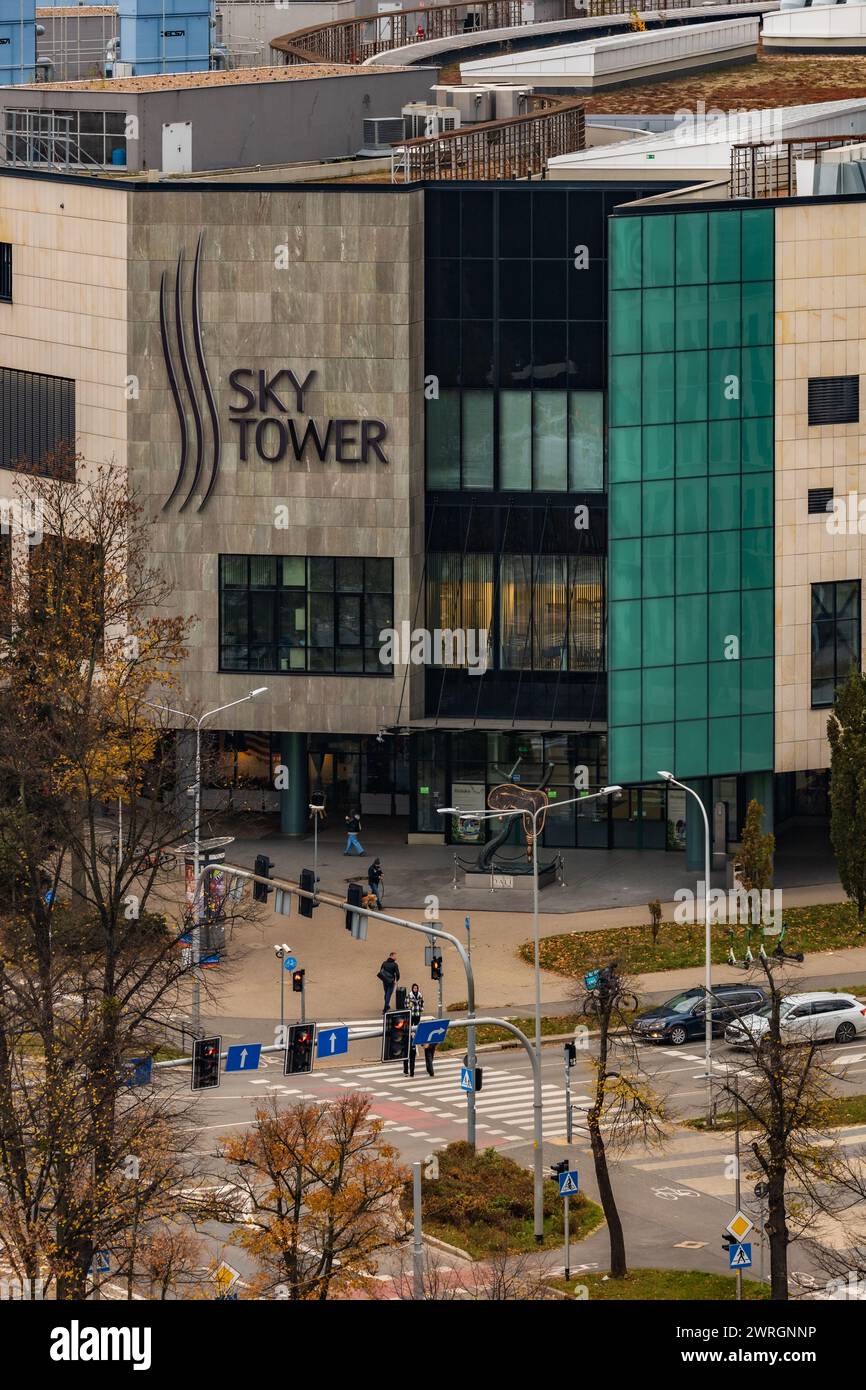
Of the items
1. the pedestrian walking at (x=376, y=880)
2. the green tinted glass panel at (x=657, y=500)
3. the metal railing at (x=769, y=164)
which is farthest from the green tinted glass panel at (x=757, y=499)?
the pedestrian walking at (x=376, y=880)

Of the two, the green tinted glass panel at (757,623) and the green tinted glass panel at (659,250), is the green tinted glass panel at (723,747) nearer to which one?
the green tinted glass panel at (757,623)

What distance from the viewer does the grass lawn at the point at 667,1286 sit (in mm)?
50812

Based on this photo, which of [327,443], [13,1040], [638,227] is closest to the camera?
[13,1040]

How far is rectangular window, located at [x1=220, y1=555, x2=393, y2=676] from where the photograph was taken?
89.9 meters

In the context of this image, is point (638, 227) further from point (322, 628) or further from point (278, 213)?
point (322, 628)

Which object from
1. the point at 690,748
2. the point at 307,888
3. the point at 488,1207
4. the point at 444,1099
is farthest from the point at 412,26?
the point at 488,1207

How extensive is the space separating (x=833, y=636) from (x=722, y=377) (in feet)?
34.9

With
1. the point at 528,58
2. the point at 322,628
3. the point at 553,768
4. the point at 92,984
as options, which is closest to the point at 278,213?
the point at 322,628

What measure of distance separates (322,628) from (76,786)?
3243 cm

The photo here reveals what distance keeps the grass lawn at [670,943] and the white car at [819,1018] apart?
6753 millimetres

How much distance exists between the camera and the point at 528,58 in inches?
4560

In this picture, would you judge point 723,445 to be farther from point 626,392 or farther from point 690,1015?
point 690,1015

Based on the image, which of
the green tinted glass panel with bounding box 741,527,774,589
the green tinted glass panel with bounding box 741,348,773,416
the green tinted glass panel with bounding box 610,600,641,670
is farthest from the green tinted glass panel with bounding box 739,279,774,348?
the green tinted glass panel with bounding box 610,600,641,670

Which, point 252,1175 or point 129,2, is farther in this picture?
point 129,2
